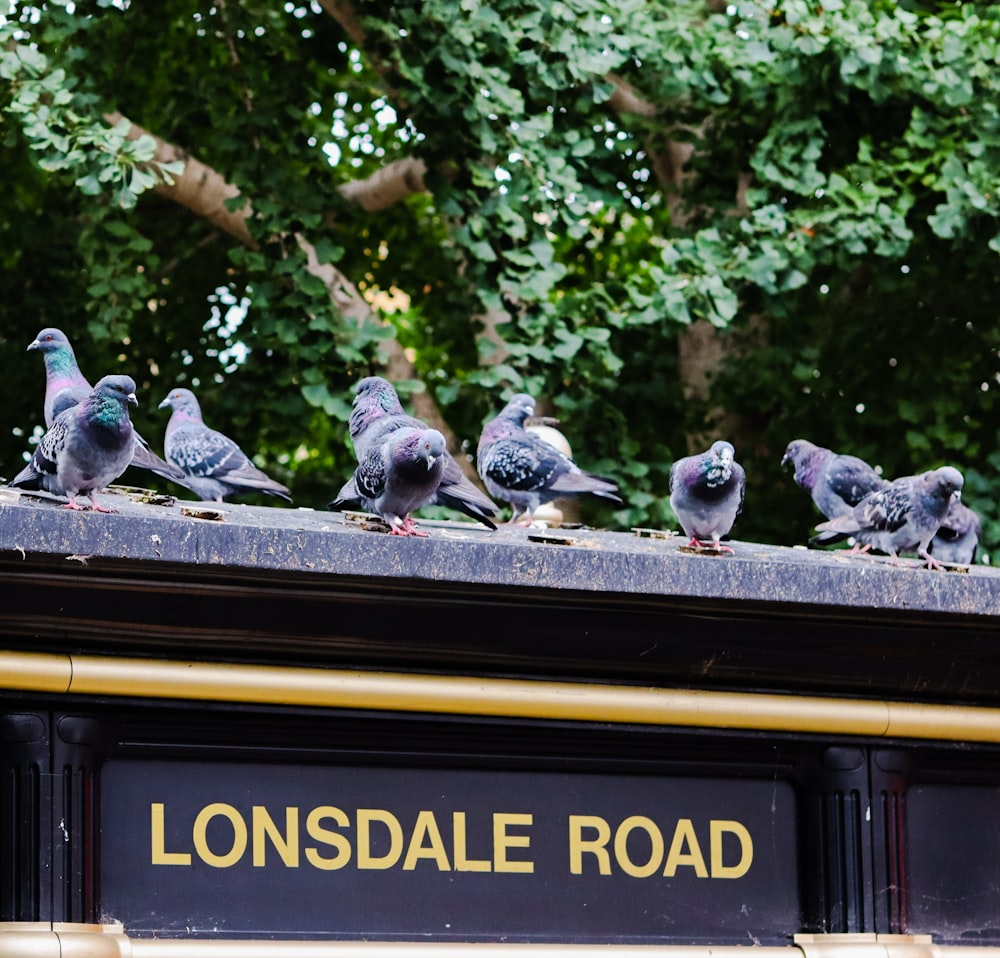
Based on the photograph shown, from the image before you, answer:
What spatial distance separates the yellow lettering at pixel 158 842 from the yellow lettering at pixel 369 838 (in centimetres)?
42

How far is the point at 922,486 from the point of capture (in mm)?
5543

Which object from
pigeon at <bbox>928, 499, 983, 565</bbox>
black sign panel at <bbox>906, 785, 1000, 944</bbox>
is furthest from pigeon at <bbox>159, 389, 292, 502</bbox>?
black sign panel at <bbox>906, 785, 1000, 944</bbox>

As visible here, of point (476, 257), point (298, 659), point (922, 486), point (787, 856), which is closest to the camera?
point (298, 659)

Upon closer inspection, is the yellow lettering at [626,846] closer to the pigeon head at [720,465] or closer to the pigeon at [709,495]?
the pigeon at [709,495]

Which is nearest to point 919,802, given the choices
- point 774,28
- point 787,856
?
point 787,856

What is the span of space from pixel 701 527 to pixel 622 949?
1.13 m

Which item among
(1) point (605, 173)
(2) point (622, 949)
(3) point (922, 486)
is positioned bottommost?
(2) point (622, 949)

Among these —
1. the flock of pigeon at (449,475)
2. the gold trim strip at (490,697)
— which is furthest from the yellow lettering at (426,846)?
the flock of pigeon at (449,475)

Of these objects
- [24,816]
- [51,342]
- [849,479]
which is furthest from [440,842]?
[849,479]

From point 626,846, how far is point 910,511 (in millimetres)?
1407

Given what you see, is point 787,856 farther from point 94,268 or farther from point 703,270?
point 94,268

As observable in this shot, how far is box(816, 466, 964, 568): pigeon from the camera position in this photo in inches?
215

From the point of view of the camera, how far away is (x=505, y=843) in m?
4.64

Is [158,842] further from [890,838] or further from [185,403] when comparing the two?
[185,403]
